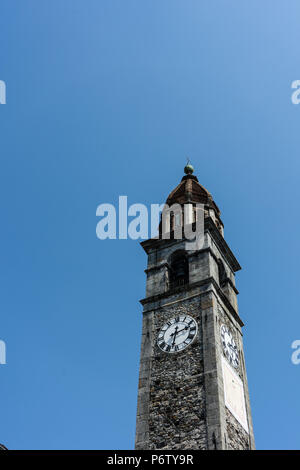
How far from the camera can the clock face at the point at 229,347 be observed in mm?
23250

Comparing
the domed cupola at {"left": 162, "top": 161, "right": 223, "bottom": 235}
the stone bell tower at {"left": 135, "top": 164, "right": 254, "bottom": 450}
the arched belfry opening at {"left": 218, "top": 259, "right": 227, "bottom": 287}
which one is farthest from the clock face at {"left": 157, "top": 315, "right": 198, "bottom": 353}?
the domed cupola at {"left": 162, "top": 161, "right": 223, "bottom": 235}

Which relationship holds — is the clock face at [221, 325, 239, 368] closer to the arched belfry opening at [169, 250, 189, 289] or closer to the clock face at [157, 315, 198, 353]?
the clock face at [157, 315, 198, 353]

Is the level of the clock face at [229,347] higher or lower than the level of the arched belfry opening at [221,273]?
lower

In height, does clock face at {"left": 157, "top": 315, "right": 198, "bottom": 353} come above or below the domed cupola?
below

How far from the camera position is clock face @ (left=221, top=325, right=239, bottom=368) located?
2325 centimetres

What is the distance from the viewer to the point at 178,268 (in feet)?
89.6

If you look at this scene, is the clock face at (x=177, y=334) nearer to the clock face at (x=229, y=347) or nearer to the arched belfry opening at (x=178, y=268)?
the clock face at (x=229, y=347)

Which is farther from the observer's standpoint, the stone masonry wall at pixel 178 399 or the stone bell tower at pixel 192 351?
the stone bell tower at pixel 192 351

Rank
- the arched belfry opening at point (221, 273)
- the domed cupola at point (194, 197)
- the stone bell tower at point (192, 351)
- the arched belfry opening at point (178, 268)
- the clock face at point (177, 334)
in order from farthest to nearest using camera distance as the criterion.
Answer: the domed cupola at point (194, 197)
the arched belfry opening at point (221, 273)
the arched belfry opening at point (178, 268)
the clock face at point (177, 334)
the stone bell tower at point (192, 351)

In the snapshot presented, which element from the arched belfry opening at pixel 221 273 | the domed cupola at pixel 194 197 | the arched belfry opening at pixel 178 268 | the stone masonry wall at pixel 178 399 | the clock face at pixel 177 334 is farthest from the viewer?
the domed cupola at pixel 194 197

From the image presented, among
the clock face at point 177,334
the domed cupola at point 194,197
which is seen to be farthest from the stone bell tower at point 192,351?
the domed cupola at point 194,197

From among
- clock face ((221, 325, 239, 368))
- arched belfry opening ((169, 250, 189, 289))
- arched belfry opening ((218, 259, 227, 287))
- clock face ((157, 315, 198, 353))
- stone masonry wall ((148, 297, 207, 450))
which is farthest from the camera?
arched belfry opening ((218, 259, 227, 287))

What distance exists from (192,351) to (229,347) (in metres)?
2.38
